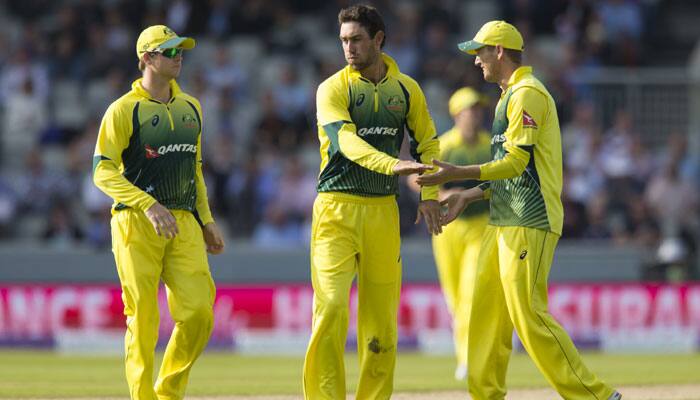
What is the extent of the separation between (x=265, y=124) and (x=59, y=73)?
11.7 ft

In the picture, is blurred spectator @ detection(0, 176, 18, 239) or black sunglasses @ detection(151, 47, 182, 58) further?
blurred spectator @ detection(0, 176, 18, 239)

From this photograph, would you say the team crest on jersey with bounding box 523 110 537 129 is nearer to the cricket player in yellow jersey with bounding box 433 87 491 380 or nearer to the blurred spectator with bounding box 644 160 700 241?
the cricket player in yellow jersey with bounding box 433 87 491 380

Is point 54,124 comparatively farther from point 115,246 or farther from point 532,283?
point 532,283

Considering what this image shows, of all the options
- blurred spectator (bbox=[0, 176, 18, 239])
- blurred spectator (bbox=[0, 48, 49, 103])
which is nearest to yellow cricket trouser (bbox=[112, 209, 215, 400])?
blurred spectator (bbox=[0, 176, 18, 239])

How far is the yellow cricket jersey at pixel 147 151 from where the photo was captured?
30.1ft

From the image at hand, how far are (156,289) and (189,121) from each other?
1174 millimetres

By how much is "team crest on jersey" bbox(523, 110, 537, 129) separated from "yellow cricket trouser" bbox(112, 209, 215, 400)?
2.39m

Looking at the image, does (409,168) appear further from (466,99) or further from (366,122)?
(466,99)

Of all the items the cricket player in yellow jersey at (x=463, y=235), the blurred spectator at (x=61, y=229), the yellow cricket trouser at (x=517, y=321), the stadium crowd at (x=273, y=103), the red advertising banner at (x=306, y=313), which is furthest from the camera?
the stadium crowd at (x=273, y=103)

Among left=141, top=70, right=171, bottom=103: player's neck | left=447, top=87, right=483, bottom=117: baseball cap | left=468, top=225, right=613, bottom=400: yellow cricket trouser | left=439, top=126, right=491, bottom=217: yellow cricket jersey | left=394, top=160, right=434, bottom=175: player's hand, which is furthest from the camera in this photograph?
left=439, top=126, right=491, bottom=217: yellow cricket jersey

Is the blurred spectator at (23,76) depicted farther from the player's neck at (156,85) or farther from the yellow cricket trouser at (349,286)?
the yellow cricket trouser at (349,286)

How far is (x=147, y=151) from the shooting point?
9.30m

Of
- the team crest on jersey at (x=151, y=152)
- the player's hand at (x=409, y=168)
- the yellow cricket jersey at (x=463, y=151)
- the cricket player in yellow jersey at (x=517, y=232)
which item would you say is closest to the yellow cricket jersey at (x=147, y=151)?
the team crest on jersey at (x=151, y=152)

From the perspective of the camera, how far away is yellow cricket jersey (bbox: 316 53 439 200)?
9117 mm
